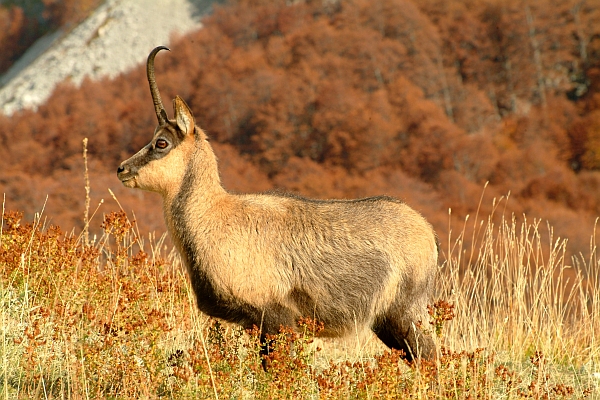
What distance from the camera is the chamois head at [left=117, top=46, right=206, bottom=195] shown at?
660cm

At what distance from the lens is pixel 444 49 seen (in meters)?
99.2

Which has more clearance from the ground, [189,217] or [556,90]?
[189,217]

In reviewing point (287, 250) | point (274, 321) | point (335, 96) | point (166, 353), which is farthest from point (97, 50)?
point (274, 321)

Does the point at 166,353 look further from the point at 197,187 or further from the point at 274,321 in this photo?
the point at 197,187

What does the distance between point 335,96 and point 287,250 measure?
254ft

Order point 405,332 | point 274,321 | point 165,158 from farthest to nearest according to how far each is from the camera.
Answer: point 165,158, point 405,332, point 274,321

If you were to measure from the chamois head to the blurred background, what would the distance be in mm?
49852

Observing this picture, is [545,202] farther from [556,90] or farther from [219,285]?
[219,285]

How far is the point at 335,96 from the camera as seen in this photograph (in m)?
82.6

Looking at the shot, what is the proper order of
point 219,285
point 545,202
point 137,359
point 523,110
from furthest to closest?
1. point 523,110
2. point 545,202
3. point 219,285
4. point 137,359

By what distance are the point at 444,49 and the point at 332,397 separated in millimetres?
98529

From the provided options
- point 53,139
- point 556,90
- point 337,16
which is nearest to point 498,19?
point 556,90

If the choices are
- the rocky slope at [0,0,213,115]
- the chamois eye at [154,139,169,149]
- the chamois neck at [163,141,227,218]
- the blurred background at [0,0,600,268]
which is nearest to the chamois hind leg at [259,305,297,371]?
the chamois neck at [163,141,227,218]

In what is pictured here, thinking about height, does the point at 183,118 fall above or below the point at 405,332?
above
